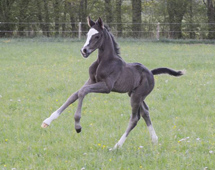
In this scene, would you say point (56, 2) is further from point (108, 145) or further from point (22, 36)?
point (108, 145)

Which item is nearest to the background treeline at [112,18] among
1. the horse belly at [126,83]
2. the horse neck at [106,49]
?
the horse belly at [126,83]

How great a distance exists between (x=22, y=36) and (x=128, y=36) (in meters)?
8.16

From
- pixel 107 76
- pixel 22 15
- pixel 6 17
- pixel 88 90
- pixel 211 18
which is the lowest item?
pixel 88 90

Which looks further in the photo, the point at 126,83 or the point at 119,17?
the point at 119,17

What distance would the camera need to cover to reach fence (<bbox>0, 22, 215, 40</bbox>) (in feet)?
98.7

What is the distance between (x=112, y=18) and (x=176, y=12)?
5121 millimetres

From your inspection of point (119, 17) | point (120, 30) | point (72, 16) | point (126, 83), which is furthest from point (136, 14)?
point (126, 83)

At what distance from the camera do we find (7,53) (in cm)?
1972

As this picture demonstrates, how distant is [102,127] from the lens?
22.6 ft

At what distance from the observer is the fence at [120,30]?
30.1 metres

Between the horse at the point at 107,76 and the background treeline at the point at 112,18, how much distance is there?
2443 cm

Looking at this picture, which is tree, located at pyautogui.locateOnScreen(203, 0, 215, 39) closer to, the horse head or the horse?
the horse

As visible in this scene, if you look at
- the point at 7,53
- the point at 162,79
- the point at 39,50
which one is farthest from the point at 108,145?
the point at 39,50

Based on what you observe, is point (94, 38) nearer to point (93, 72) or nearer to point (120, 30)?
point (93, 72)
